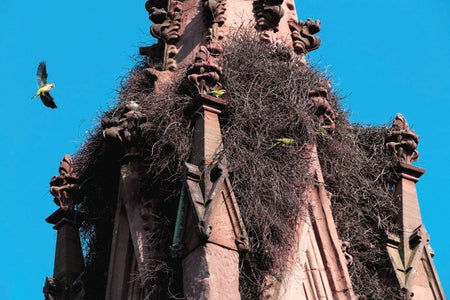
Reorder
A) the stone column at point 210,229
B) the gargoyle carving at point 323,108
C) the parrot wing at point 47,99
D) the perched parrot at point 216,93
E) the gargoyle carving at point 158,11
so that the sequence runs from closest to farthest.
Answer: the stone column at point 210,229, the perched parrot at point 216,93, the gargoyle carving at point 323,108, the parrot wing at point 47,99, the gargoyle carving at point 158,11

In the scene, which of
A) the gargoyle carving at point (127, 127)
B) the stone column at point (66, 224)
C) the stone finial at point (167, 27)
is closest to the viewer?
the gargoyle carving at point (127, 127)

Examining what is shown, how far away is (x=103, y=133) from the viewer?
1708 centimetres

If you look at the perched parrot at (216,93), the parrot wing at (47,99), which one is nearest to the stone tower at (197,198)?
the perched parrot at (216,93)

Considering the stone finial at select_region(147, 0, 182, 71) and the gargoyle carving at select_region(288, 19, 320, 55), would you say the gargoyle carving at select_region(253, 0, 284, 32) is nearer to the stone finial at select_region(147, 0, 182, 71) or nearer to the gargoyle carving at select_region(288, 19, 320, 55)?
the gargoyle carving at select_region(288, 19, 320, 55)

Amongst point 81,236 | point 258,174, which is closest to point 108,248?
point 81,236

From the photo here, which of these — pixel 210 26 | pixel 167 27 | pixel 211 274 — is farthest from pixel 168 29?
pixel 211 274

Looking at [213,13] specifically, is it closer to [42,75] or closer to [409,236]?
[42,75]

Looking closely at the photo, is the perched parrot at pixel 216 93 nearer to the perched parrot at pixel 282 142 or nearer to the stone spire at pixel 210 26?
the perched parrot at pixel 282 142

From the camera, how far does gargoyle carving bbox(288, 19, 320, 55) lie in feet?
60.2

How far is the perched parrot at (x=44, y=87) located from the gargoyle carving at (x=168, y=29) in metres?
1.17

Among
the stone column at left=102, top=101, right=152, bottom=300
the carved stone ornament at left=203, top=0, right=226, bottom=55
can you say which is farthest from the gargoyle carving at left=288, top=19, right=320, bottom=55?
the stone column at left=102, top=101, right=152, bottom=300

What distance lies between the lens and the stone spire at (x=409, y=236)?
56.7ft

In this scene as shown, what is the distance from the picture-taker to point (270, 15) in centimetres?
1819

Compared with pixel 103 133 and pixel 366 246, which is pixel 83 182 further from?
pixel 366 246
